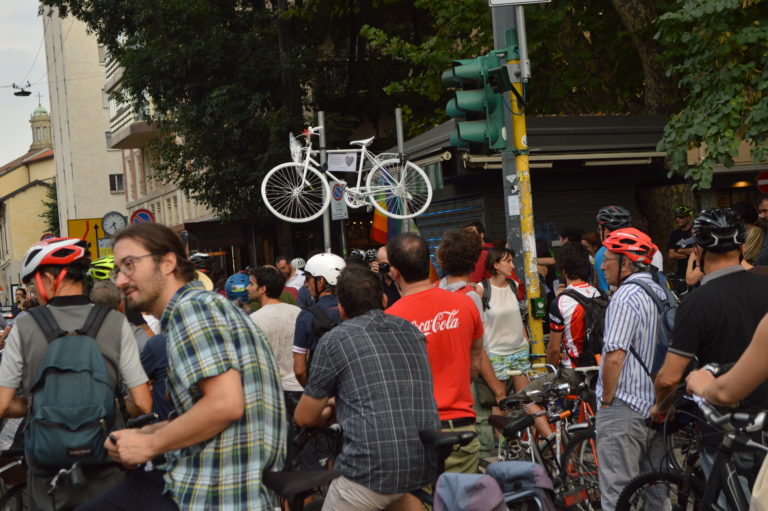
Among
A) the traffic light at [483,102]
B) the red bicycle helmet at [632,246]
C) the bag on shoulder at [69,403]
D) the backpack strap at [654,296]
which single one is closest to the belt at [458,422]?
the backpack strap at [654,296]

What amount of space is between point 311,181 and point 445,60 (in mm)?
4558

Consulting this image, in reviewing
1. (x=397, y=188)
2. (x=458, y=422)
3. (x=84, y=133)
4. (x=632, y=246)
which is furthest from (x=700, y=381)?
(x=84, y=133)

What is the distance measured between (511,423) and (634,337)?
1.01 meters

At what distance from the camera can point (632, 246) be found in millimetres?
5957

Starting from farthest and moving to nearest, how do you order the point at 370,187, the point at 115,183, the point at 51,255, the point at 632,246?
the point at 115,183 < the point at 370,187 < the point at 632,246 < the point at 51,255

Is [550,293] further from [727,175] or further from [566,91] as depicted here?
[727,175]

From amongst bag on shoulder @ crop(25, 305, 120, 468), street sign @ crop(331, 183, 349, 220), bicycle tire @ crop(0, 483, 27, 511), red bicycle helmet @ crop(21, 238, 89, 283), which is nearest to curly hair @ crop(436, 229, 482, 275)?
red bicycle helmet @ crop(21, 238, 89, 283)

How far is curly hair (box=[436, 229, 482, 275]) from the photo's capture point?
7137 mm

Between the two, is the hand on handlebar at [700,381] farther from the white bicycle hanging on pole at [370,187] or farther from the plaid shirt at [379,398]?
the white bicycle hanging on pole at [370,187]

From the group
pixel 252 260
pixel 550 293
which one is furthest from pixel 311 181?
pixel 252 260

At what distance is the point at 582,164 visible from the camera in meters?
17.2

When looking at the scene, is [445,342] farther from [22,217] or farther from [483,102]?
[22,217]

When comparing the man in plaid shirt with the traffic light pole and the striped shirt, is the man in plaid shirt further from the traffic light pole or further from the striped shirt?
the traffic light pole

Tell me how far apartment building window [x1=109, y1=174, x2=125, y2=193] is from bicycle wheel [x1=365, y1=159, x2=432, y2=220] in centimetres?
5372
